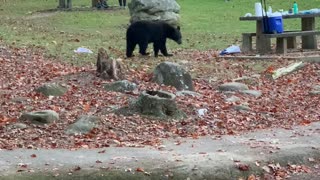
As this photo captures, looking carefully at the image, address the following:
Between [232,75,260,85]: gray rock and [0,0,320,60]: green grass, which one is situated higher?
[0,0,320,60]: green grass

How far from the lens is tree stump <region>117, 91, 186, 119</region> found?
472 inches

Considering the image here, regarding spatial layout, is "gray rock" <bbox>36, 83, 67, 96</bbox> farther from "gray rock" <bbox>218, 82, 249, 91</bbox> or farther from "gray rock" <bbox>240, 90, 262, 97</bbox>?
"gray rock" <bbox>240, 90, 262, 97</bbox>

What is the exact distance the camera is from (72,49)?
2086cm

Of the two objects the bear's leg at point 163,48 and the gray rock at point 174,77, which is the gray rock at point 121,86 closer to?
the gray rock at point 174,77

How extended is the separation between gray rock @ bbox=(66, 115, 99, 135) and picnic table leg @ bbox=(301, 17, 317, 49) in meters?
10.7

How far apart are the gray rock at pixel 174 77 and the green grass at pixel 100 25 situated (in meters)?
4.85

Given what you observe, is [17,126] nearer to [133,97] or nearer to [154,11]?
[133,97]

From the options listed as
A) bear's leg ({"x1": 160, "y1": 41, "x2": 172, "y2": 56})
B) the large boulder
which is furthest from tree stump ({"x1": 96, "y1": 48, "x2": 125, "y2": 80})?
the large boulder

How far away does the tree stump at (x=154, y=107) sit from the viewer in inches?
472

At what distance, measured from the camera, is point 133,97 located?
44.0ft

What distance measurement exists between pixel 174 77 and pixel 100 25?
1581 centimetres

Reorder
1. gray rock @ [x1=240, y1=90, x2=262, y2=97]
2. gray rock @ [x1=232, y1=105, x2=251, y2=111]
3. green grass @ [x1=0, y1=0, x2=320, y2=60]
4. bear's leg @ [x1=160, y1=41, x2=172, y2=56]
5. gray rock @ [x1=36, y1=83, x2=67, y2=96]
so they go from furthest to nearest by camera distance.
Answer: green grass @ [x1=0, y1=0, x2=320, y2=60] < bear's leg @ [x1=160, y1=41, x2=172, y2=56] < gray rock @ [x1=240, y1=90, x2=262, y2=97] < gray rock @ [x1=36, y1=83, x2=67, y2=96] < gray rock @ [x1=232, y1=105, x2=251, y2=111]

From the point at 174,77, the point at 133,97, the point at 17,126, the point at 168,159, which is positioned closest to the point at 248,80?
the point at 174,77

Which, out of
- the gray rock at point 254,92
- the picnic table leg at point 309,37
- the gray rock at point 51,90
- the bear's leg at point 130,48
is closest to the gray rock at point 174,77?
the gray rock at point 254,92
